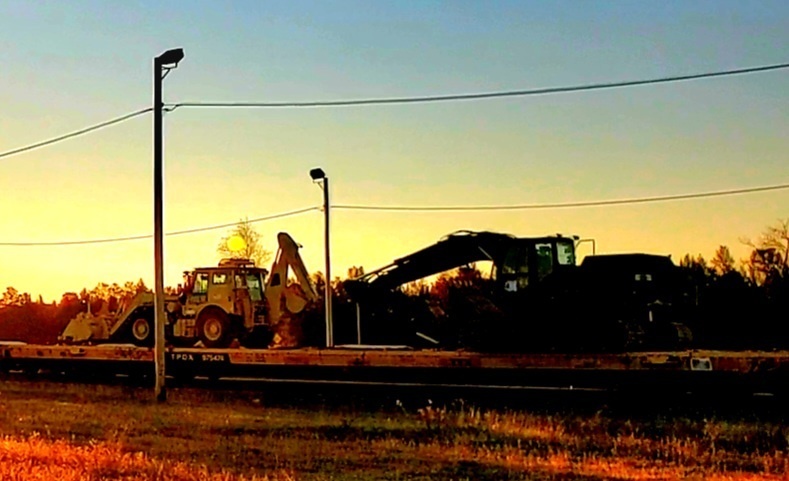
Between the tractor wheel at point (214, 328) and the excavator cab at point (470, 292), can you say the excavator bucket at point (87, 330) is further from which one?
the excavator cab at point (470, 292)

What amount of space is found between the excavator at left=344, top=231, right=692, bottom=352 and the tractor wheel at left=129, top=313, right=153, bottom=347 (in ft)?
32.8

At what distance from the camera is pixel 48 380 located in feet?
96.8

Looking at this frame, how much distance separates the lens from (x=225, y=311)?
33.9 meters

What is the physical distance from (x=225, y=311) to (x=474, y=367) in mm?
13676

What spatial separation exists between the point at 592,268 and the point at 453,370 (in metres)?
4.02

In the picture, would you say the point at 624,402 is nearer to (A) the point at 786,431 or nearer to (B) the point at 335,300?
(A) the point at 786,431

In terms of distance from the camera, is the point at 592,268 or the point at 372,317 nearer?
the point at 592,268

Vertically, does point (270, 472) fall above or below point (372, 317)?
below

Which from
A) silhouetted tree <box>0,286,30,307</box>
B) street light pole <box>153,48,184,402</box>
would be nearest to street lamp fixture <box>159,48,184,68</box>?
street light pole <box>153,48,184,402</box>

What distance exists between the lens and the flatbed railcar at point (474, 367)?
19.4 metres

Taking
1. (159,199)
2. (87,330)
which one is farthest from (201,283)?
(159,199)

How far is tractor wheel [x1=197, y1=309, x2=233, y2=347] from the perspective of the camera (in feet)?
111

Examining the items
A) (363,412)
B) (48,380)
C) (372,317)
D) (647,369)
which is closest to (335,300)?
(372,317)

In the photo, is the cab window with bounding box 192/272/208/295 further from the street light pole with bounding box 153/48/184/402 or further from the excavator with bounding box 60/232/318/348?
the street light pole with bounding box 153/48/184/402
